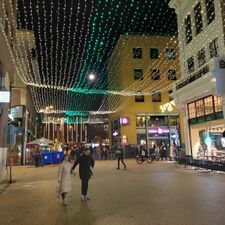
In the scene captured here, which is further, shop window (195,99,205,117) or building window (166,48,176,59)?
building window (166,48,176,59)

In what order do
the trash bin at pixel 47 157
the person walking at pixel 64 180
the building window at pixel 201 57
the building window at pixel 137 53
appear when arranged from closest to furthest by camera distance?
the person walking at pixel 64 180, the building window at pixel 201 57, the trash bin at pixel 47 157, the building window at pixel 137 53

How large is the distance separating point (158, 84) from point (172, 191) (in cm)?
3263

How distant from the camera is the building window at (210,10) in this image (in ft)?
65.1

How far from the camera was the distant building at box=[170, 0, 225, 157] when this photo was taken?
60.8ft

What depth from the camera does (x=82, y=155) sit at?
1038cm

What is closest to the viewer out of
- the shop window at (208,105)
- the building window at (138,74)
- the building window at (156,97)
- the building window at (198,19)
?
the shop window at (208,105)

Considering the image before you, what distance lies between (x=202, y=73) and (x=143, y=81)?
2326 cm

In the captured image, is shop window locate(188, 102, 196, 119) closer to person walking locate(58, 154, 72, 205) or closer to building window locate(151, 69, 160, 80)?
person walking locate(58, 154, 72, 205)

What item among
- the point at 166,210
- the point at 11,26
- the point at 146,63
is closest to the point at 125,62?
the point at 146,63

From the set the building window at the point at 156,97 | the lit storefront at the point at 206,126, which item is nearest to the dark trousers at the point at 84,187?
the lit storefront at the point at 206,126

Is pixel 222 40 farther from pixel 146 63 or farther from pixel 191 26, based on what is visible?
pixel 146 63

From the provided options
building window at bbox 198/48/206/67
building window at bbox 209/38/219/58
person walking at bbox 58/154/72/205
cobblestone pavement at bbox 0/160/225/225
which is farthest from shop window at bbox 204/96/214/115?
person walking at bbox 58/154/72/205

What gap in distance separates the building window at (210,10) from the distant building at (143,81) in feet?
67.6

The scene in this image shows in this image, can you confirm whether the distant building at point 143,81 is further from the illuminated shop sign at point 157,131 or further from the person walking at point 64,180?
the person walking at point 64,180
